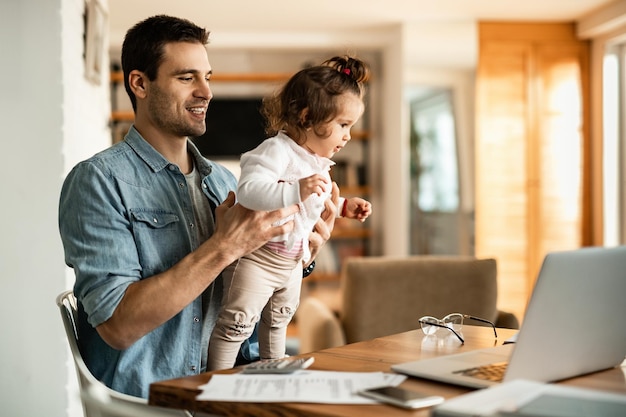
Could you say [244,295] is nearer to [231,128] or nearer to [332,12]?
[332,12]

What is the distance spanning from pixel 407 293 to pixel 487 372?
210 cm

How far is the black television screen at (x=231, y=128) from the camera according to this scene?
709cm

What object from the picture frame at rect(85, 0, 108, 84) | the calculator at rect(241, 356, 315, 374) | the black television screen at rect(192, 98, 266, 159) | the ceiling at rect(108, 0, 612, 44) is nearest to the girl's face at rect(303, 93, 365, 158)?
the calculator at rect(241, 356, 315, 374)

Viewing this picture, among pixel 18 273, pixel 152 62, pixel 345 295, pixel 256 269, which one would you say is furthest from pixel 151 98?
pixel 345 295

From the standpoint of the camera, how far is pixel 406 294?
3311mm

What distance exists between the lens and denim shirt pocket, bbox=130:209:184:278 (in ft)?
5.30

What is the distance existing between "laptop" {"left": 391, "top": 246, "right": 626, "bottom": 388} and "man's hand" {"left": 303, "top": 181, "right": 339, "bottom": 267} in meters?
0.57

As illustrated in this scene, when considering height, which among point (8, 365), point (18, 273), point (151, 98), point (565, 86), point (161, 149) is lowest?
point (8, 365)

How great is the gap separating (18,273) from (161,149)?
152cm

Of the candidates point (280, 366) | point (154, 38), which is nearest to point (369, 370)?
point (280, 366)

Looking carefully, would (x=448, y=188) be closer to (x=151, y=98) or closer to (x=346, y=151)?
(x=346, y=151)

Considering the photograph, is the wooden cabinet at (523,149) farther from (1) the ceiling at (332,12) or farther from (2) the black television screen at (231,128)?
(2) the black television screen at (231,128)

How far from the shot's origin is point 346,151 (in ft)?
24.2

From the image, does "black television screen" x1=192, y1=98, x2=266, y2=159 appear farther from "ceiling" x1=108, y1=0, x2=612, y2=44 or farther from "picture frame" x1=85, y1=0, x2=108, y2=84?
"picture frame" x1=85, y1=0, x2=108, y2=84
